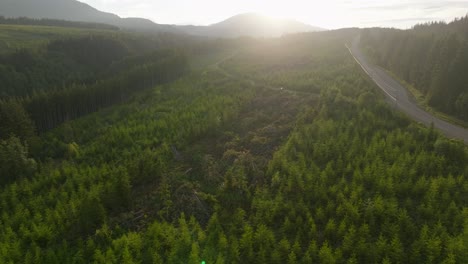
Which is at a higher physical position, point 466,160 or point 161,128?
point 466,160

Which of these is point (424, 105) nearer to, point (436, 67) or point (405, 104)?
point (405, 104)

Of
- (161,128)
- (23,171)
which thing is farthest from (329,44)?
(23,171)

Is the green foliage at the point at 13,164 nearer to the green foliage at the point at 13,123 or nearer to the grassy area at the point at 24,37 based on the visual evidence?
the green foliage at the point at 13,123

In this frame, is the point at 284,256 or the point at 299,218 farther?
the point at 299,218

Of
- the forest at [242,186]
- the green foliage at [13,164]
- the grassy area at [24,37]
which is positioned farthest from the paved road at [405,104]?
the grassy area at [24,37]

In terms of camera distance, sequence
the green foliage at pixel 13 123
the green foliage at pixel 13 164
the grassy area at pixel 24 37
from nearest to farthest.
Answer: the green foliage at pixel 13 164
the green foliage at pixel 13 123
the grassy area at pixel 24 37

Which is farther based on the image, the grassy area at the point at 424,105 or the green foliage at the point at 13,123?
the green foliage at the point at 13,123

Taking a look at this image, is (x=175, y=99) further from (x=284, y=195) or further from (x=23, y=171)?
(x=284, y=195)

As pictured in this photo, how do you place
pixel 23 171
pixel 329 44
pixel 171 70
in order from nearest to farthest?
pixel 23 171
pixel 171 70
pixel 329 44
